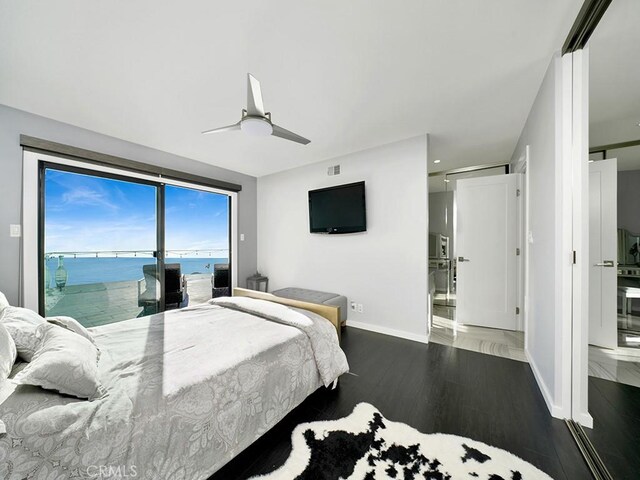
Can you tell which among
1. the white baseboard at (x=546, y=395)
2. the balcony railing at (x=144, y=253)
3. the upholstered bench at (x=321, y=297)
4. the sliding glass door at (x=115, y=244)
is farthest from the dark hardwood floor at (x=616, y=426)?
the balcony railing at (x=144, y=253)

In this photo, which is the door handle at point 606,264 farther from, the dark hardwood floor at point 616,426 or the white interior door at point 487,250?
the white interior door at point 487,250

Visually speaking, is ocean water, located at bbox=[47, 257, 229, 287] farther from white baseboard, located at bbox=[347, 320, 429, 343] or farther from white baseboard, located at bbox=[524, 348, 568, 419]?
white baseboard, located at bbox=[524, 348, 568, 419]

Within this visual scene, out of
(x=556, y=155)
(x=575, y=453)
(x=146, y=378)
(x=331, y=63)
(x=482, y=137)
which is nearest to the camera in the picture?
(x=146, y=378)

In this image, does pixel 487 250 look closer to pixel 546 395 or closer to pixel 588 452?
pixel 546 395

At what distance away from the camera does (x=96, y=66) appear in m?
1.82

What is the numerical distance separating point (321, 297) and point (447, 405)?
1.95 m

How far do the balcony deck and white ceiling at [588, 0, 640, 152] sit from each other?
497 cm

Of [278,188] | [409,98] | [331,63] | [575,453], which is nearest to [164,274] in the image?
[278,188]

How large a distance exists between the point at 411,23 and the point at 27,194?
3728mm

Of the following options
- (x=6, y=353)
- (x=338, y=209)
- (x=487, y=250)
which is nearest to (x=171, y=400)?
(x=6, y=353)

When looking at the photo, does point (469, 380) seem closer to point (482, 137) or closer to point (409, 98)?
point (409, 98)

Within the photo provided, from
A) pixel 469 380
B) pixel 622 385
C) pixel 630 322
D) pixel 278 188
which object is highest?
pixel 278 188

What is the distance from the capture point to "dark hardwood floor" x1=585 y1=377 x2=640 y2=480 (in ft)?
4.28

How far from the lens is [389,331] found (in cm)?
322
